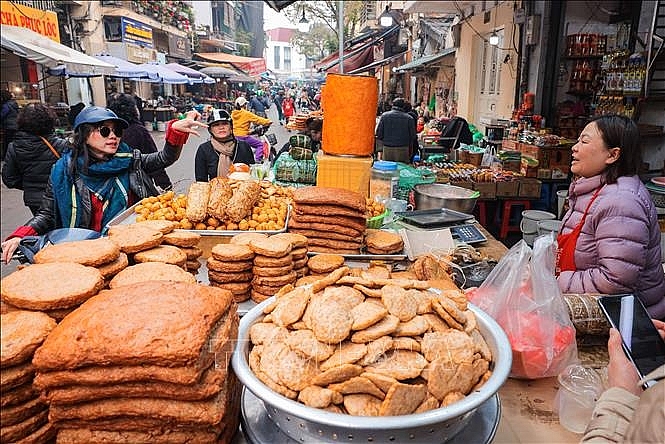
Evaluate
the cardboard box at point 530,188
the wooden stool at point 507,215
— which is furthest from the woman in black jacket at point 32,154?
the cardboard box at point 530,188

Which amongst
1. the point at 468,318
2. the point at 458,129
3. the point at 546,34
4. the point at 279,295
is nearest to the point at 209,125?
the point at 279,295

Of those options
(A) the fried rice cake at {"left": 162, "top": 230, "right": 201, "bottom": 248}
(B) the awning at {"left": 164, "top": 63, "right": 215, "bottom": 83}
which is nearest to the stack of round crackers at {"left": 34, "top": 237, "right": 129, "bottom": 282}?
(A) the fried rice cake at {"left": 162, "top": 230, "right": 201, "bottom": 248}

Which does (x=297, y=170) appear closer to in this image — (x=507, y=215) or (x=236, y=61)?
(x=507, y=215)

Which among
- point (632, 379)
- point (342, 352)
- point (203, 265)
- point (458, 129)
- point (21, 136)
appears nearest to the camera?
point (342, 352)

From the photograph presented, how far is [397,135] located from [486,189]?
2.58 m

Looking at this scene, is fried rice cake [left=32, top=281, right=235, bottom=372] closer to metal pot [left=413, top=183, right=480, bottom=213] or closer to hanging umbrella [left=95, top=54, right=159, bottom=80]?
metal pot [left=413, top=183, right=480, bottom=213]

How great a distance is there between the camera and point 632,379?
4.94ft

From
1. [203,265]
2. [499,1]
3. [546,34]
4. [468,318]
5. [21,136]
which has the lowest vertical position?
[203,265]

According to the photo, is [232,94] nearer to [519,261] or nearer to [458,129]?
[458,129]

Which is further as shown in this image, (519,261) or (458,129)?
(458,129)

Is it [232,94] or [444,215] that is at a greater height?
[232,94]

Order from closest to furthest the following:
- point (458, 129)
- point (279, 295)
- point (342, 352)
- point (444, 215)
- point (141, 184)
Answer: point (342, 352) < point (279, 295) < point (141, 184) < point (444, 215) < point (458, 129)

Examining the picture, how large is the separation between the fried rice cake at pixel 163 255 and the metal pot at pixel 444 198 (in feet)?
9.54

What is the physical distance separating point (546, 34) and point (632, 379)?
31.0 ft
